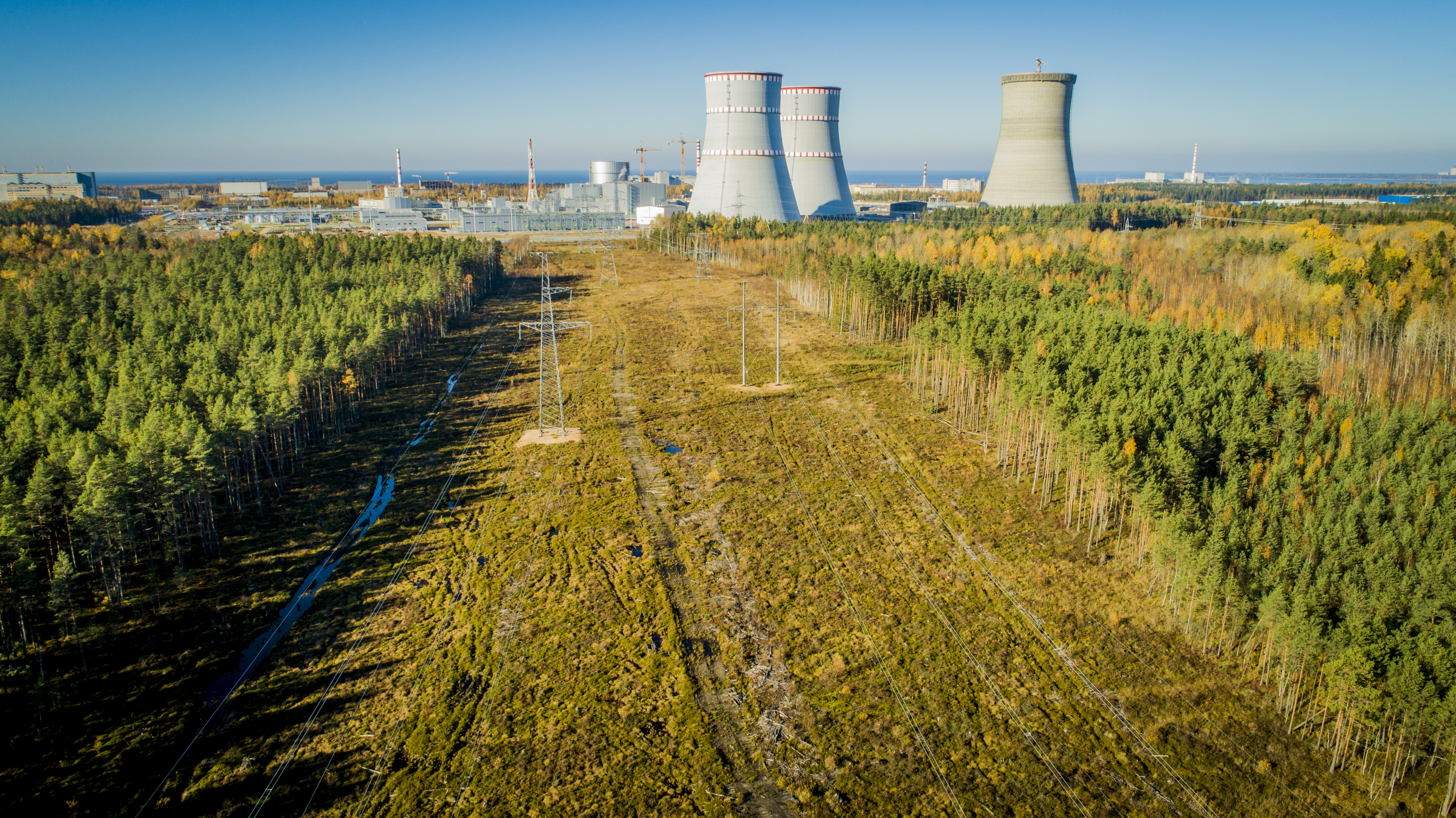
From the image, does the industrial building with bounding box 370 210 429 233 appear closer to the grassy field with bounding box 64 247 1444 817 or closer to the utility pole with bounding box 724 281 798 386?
the utility pole with bounding box 724 281 798 386

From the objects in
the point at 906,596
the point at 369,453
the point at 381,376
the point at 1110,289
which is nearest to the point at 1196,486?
the point at 906,596

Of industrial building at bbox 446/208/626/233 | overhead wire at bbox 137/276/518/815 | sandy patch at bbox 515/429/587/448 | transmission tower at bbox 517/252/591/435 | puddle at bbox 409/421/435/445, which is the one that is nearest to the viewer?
overhead wire at bbox 137/276/518/815

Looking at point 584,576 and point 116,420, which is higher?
point 116,420

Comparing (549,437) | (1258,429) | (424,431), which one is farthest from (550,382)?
(1258,429)

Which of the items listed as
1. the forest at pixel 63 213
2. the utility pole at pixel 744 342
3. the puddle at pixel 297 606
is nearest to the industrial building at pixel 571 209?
the forest at pixel 63 213

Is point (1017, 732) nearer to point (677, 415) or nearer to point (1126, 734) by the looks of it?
point (1126, 734)

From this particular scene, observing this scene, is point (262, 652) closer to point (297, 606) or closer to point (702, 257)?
point (297, 606)

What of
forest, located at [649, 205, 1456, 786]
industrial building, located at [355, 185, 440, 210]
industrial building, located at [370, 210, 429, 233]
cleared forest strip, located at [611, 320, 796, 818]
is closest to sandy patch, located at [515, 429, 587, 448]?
cleared forest strip, located at [611, 320, 796, 818]
